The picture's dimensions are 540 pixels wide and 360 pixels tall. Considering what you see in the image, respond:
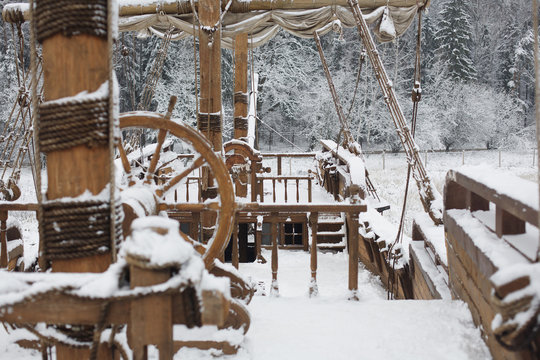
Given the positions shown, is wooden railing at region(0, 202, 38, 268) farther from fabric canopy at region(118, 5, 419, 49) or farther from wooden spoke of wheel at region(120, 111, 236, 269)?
fabric canopy at region(118, 5, 419, 49)

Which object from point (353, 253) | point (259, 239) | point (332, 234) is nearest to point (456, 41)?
point (332, 234)

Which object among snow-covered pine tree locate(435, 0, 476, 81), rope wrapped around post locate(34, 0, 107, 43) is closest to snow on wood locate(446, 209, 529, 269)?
rope wrapped around post locate(34, 0, 107, 43)

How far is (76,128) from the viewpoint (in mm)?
1504

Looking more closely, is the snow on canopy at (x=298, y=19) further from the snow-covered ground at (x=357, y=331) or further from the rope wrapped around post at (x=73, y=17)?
the rope wrapped around post at (x=73, y=17)

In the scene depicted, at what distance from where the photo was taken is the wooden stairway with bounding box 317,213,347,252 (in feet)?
27.8

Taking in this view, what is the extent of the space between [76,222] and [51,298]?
0.87ft

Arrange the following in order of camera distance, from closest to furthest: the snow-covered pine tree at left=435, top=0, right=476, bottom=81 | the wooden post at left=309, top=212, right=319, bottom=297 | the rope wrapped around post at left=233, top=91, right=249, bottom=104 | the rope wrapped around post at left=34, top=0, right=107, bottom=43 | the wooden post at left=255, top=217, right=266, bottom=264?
1. the rope wrapped around post at left=34, top=0, right=107, bottom=43
2. the wooden post at left=309, top=212, right=319, bottom=297
3. the wooden post at left=255, top=217, right=266, bottom=264
4. the rope wrapped around post at left=233, top=91, right=249, bottom=104
5. the snow-covered pine tree at left=435, top=0, right=476, bottom=81

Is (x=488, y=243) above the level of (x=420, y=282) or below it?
above

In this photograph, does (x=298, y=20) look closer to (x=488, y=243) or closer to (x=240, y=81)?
(x=240, y=81)

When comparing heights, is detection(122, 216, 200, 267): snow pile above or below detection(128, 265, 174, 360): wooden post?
above

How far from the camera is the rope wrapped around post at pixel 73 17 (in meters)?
1.49

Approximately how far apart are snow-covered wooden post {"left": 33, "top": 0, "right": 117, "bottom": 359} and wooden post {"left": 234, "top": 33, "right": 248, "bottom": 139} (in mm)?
7939

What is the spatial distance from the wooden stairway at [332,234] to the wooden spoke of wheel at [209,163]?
586cm

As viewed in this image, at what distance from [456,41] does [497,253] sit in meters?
28.1
